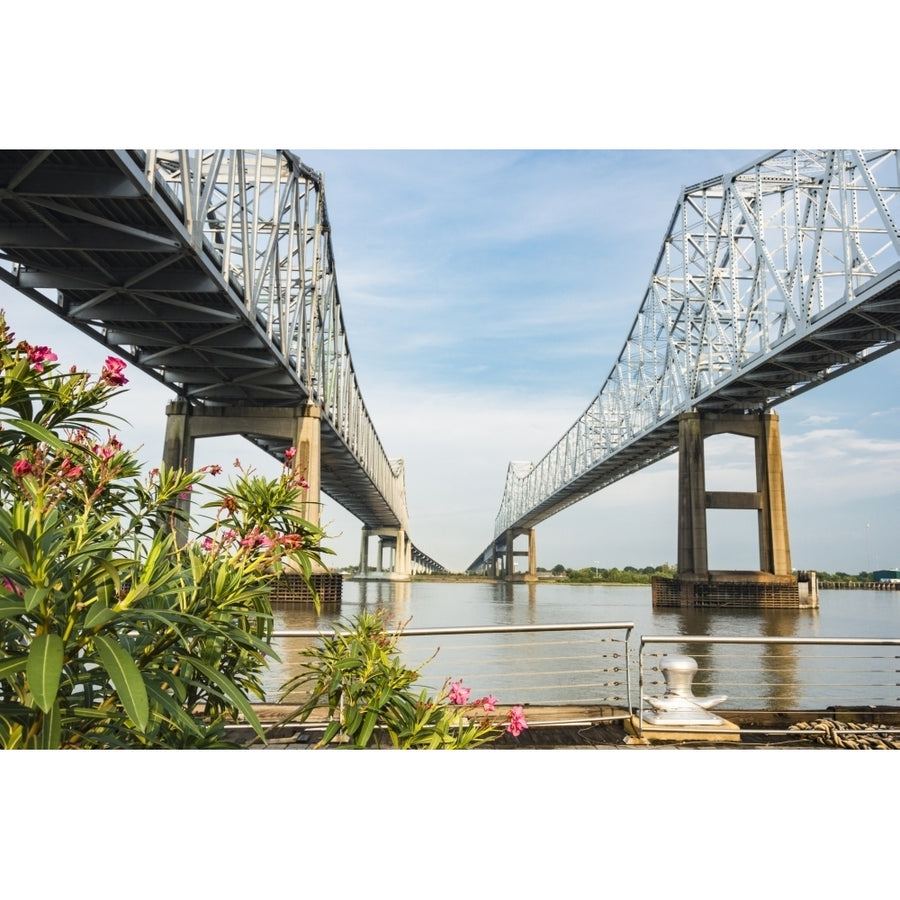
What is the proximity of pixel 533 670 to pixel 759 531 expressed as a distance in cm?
3116

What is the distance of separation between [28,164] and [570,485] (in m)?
54.7

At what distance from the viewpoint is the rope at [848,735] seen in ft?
15.4

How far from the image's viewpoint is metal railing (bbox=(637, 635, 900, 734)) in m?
4.82

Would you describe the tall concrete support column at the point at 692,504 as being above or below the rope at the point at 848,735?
above

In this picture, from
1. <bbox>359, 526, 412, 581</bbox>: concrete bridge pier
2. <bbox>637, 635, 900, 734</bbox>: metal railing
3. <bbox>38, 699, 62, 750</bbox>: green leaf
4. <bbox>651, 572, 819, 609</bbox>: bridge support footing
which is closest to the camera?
<bbox>38, 699, 62, 750</bbox>: green leaf

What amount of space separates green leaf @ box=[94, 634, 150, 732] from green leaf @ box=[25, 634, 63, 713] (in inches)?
4.0

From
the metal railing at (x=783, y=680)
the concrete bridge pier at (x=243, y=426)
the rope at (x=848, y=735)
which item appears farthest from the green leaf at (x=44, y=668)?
the concrete bridge pier at (x=243, y=426)

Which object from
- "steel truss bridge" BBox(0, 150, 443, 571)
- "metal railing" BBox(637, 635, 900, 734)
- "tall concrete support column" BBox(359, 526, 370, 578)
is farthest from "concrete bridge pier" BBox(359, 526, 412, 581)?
"metal railing" BBox(637, 635, 900, 734)

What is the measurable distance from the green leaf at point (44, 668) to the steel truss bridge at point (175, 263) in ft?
40.4

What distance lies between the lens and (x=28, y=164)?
1320cm

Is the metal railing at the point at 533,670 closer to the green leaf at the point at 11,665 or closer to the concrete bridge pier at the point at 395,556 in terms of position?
the green leaf at the point at 11,665

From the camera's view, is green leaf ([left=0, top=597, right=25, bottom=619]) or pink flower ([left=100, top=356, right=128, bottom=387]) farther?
pink flower ([left=100, top=356, right=128, bottom=387])

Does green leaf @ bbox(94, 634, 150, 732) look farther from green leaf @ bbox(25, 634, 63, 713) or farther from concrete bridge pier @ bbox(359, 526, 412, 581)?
concrete bridge pier @ bbox(359, 526, 412, 581)

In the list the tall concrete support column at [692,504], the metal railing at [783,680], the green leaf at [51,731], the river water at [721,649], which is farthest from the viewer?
the tall concrete support column at [692,504]
